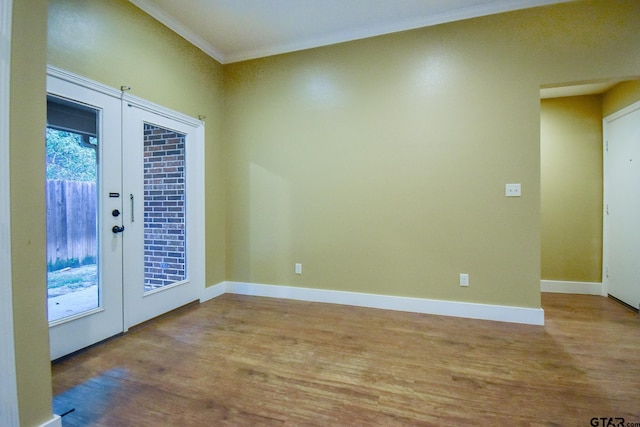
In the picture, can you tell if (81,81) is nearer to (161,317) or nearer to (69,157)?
(69,157)

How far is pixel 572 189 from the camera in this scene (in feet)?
12.2

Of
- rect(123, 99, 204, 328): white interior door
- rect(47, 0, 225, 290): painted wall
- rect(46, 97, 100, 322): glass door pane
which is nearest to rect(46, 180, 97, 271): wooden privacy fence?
rect(46, 97, 100, 322): glass door pane

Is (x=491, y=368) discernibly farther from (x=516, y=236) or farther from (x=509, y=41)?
(x=509, y=41)

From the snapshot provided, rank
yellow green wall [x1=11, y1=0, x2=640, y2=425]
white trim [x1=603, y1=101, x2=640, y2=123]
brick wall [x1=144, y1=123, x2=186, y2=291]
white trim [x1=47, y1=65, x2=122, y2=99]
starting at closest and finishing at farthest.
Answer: white trim [x1=47, y1=65, x2=122, y2=99], yellow green wall [x1=11, y1=0, x2=640, y2=425], brick wall [x1=144, y1=123, x2=186, y2=291], white trim [x1=603, y1=101, x2=640, y2=123]

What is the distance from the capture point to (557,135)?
148 inches

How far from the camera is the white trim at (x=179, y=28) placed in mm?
2639

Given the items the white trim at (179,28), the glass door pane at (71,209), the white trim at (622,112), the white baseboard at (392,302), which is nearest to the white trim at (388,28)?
the white trim at (179,28)

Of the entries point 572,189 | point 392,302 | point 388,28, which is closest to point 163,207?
point 392,302

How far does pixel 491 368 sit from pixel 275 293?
2.34 metres

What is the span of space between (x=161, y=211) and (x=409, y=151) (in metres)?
2.66

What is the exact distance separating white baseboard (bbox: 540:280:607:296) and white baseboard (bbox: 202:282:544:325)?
1.47 m

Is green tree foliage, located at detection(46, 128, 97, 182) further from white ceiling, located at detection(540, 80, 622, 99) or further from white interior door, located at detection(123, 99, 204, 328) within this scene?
white ceiling, located at detection(540, 80, 622, 99)

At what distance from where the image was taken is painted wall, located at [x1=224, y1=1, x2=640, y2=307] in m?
2.67

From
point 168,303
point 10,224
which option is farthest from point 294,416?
point 168,303
